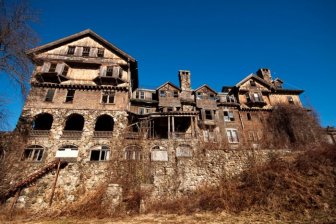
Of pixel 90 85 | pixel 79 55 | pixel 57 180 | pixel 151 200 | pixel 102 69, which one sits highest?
pixel 79 55

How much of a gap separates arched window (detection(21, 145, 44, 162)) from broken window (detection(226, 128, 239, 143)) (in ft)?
83.8

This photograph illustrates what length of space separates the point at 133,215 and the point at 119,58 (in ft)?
76.5

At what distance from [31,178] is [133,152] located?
10.1 m

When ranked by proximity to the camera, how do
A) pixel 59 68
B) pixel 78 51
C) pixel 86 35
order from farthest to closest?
pixel 86 35
pixel 78 51
pixel 59 68

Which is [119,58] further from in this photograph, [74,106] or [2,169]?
[2,169]

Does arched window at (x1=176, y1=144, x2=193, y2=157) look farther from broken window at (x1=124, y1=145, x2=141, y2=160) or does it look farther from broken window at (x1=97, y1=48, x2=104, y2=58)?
broken window at (x1=97, y1=48, x2=104, y2=58)

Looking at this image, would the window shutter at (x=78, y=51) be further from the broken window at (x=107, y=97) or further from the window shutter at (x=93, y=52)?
the broken window at (x=107, y=97)

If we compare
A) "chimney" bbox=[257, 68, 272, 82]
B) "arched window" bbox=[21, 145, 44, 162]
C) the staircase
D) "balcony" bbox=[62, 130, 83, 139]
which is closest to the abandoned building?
"arched window" bbox=[21, 145, 44, 162]

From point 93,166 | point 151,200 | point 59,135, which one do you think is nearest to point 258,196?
point 151,200

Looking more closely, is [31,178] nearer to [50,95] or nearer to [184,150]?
[50,95]

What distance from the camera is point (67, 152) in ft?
72.0

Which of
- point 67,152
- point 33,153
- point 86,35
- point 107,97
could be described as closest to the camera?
point 33,153

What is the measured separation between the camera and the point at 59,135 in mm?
23031

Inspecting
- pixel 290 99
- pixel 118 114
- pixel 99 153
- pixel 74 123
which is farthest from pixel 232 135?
pixel 74 123
